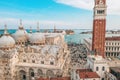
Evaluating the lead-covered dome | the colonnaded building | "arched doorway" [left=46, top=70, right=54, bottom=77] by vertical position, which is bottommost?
"arched doorway" [left=46, top=70, right=54, bottom=77]

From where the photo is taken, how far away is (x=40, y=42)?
52531mm

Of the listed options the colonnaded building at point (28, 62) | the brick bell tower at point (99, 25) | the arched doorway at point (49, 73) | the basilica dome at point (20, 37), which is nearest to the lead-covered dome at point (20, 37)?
the basilica dome at point (20, 37)

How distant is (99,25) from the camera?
56.5m

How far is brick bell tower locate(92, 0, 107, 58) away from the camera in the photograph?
179 feet

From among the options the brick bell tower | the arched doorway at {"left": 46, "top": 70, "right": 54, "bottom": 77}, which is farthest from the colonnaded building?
the brick bell tower

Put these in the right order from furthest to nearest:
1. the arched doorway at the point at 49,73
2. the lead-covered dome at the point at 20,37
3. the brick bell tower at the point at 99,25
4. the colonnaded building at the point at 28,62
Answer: the brick bell tower at the point at 99,25 < the lead-covered dome at the point at 20,37 < the arched doorway at the point at 49,73 < the colonnaded building at the point at 28,62

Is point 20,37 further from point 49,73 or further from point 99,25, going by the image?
point 99,25

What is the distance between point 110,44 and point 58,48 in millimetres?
32382

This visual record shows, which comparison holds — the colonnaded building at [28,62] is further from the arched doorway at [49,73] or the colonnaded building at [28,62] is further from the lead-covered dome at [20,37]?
the lead-covered dome at [20,37]

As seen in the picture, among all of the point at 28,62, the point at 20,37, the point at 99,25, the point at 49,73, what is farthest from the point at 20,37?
the point at 99,25

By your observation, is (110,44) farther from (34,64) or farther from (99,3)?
(34,64)

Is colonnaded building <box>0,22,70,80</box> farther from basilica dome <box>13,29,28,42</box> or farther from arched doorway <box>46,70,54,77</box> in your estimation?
basilica dome <box>13,29,28,42</box>

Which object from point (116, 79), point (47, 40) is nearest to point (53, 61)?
point (116, 79)

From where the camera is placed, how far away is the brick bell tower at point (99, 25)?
54531 millimetres
